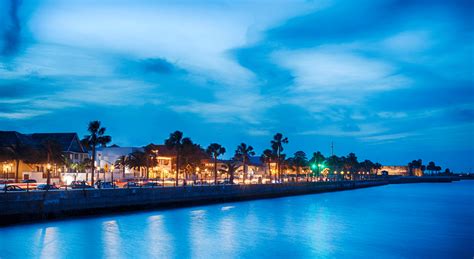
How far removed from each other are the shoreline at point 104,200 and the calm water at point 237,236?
147cm

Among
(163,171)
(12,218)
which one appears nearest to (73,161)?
(163,171)

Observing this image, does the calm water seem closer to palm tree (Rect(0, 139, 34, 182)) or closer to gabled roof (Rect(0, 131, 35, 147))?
palm tree (Rect(0, 139, 34, 182))

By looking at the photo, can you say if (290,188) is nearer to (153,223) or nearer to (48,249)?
(153,223)

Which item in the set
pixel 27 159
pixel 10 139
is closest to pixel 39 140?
pixel 10 139

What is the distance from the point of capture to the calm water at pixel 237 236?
125 feet

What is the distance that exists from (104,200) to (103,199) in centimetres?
22

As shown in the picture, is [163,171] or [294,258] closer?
[294,258]

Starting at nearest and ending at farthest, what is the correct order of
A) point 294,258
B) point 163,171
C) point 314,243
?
point 294,258 < point 314,243 < point 163,171

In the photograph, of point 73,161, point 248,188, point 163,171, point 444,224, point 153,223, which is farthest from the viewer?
point 163,171

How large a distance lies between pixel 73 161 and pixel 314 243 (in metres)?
69.9

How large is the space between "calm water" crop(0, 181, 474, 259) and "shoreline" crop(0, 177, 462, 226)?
4.83 ft

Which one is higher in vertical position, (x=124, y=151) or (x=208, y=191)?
(x=124, y=151)

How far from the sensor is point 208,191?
7688cm

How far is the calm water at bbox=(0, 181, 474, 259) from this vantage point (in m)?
38.2
